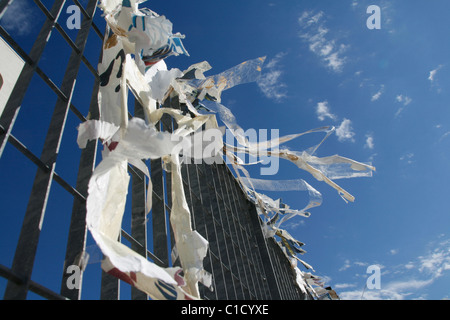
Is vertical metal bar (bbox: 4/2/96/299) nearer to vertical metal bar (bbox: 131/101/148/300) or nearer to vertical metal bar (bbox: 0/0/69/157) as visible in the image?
vertical metal bar (bbox: 0/0/69/157)

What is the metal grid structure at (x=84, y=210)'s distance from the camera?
1852 mm

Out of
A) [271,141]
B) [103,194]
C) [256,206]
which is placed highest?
[256,206]

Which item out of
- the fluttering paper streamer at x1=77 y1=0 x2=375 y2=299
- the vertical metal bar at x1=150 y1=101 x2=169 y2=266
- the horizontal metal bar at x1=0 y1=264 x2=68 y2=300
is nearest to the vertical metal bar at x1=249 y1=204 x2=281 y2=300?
the fluttering paper streamer at x1=77 y1=0 x2=375 y2=299

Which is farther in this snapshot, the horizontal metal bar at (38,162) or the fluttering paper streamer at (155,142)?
the horizontal metal bar at (38,162)

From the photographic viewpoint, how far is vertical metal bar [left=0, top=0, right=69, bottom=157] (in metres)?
1.97

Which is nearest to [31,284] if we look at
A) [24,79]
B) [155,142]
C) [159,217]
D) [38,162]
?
[38,162]

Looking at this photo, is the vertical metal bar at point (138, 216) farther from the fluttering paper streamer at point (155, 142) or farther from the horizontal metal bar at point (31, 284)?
the horizontal metal bar at point (31, 284)

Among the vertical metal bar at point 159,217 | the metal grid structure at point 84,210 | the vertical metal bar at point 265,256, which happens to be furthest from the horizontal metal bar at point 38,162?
the vertical metal bar at point 265,256

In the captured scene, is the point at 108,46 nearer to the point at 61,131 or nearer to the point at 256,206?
the point at 61,131

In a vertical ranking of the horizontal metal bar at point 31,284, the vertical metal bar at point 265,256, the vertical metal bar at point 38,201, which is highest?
the vertical metal bar at point 265,256

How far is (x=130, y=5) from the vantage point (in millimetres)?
2467

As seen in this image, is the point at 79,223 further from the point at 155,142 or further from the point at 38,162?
the point at 155,142
